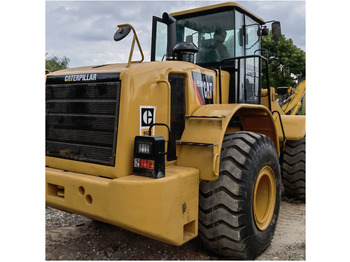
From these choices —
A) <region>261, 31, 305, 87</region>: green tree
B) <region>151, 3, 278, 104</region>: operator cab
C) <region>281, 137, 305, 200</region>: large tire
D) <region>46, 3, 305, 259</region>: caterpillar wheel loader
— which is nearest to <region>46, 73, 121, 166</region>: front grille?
<region>46, 3, 305, 259</region>: caterpillar wheel loader

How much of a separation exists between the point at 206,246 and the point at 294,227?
1611 mm

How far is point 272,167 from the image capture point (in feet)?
12.6

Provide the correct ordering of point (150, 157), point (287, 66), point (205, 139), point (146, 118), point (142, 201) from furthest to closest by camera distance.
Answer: point (287, 66) < point (205, 139) < point (146, 118) < point (150, 157) < point (142, 201)

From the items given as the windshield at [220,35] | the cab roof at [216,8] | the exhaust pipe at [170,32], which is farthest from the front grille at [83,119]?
the cab roof at [216,8]

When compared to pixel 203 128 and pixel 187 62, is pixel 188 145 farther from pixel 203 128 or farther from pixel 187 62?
pixel 187 62

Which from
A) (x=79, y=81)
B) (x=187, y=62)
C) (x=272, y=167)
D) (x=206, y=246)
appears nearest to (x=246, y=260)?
(x=206, y=246)

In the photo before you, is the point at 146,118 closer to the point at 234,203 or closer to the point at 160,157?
the point at 160,157

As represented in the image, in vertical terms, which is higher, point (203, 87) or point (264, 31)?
point (264, 31)

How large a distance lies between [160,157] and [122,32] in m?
1.28

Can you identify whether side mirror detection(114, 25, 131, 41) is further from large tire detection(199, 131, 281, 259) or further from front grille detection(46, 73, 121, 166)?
large tire detection(199, 131, 281, 259)

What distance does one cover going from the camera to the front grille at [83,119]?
3.11 m

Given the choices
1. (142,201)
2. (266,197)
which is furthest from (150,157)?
(266,197)

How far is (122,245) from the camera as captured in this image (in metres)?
3.76

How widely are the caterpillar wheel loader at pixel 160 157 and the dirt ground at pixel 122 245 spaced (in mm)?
263
